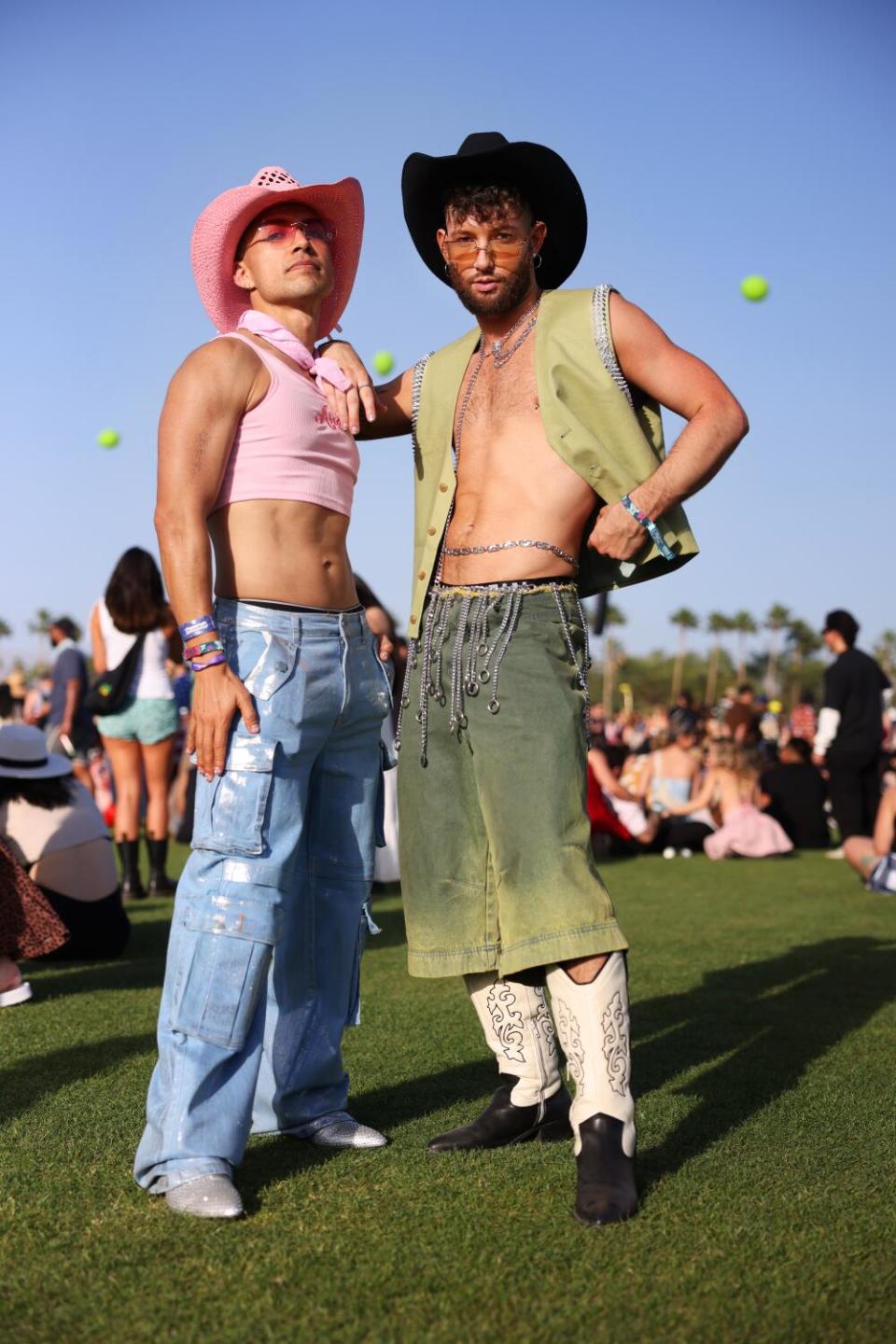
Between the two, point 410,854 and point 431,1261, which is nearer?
point 431,1261

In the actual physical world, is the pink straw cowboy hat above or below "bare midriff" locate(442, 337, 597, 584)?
above

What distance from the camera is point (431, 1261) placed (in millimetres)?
2539

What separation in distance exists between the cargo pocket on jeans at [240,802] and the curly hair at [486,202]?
1.39 m

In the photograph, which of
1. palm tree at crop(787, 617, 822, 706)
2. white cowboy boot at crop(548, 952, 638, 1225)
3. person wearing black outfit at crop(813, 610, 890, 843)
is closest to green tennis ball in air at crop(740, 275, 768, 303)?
person wearing black outfit at crop(813, 610, 890, 843)

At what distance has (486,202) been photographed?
10.9 ft

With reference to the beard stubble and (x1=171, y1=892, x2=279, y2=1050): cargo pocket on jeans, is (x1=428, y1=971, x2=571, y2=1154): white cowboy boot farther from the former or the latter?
the beard stubble

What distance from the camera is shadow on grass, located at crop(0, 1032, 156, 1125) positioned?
3.78m

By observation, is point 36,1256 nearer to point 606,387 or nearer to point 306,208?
point 606,387

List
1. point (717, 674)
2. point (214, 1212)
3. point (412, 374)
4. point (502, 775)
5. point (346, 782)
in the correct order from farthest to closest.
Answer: point (717, 674), point (412, 374), point (346, 782), point (502, 775), point (214, 1212)

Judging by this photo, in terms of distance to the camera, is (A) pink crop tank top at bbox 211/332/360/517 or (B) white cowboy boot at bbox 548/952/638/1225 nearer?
(B) white cowboy boot at bbox 548/952/638/1225

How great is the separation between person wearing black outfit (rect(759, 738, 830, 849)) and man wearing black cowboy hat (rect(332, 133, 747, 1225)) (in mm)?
11459

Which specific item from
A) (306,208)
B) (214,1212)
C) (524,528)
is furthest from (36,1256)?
(306,208)

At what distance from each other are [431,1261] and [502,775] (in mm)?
1057

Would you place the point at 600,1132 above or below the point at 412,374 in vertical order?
below
